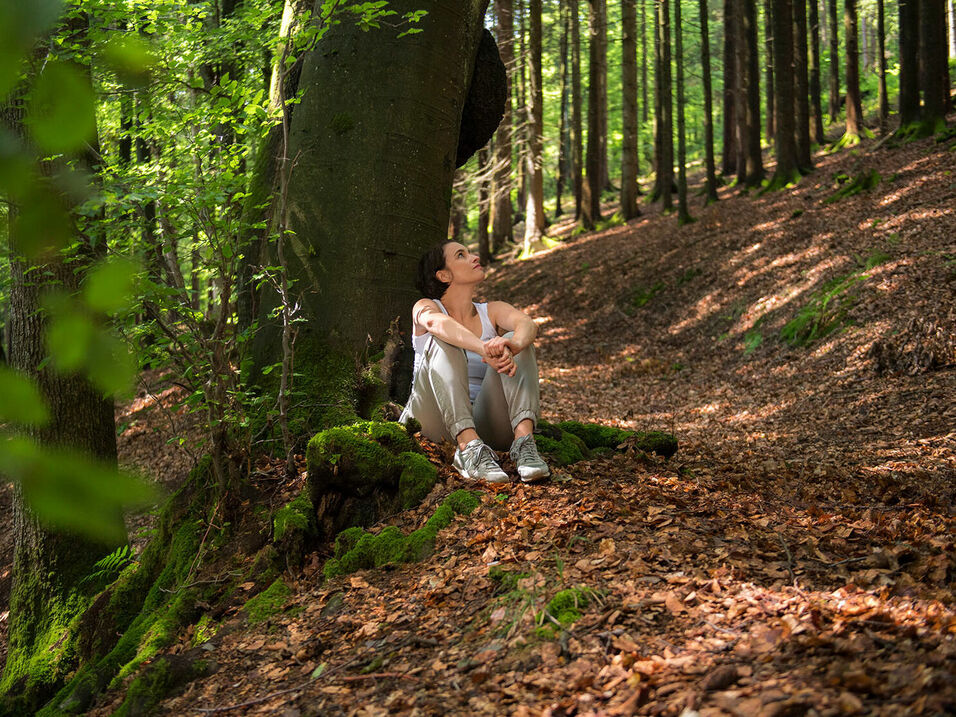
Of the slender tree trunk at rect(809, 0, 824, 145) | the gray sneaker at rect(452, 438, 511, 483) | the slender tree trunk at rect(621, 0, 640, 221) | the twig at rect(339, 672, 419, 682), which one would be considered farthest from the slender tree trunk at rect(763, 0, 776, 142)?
the twig at rect(339, 672, 419, 682)

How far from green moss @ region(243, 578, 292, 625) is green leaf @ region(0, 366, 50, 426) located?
122 inches

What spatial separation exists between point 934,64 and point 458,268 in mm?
13678

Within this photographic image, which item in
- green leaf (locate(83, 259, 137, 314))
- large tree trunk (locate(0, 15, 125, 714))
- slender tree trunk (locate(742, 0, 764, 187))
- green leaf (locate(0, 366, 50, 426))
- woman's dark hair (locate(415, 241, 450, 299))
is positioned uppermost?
slender tree trunk (locate(742, 0, 764, 187))

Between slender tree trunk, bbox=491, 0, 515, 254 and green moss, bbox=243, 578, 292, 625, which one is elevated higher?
slender tree trunk, bbox=491, 0, 515, 254

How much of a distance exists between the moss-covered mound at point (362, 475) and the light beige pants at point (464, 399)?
0.32 meters

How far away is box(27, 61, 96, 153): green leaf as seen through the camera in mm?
714

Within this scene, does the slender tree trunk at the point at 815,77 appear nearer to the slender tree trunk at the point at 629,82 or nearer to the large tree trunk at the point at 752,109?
the large tree trunk at the point at 752,109

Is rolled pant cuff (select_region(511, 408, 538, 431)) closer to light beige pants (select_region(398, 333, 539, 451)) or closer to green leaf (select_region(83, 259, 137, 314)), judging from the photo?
light beige pants (select_region(398, 333, 539, 451))

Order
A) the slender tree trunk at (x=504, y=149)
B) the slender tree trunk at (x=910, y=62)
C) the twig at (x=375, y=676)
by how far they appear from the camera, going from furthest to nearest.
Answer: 1. the slender tree trunk at (x=504, y=149)
2. the slender tree trunk at (x=910, y=62)
3. the twig at (x=375, y=676)

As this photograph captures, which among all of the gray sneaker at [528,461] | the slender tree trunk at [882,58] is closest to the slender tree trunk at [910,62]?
the slender tree trunk at [882,58]

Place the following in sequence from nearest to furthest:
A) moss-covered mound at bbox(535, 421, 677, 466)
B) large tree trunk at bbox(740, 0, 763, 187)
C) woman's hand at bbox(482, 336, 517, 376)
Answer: woman's hand at bbox(482, 336, 517, 376), moss-covered mound at bbox(535, 421, 677, 466), large tree trunk at bbox(740, 0, 763, 187)

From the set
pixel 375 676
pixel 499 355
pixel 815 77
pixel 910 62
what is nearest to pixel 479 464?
pixel 499 355

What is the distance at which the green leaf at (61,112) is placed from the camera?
714mm

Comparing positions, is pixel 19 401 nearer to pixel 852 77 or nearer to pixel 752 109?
pixel 752 109
